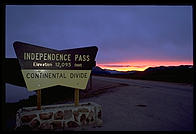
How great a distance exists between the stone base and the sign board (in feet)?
2.89

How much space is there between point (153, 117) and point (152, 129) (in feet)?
3.75

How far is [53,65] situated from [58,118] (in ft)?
6.13

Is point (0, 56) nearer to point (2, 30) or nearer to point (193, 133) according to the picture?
point (2, 30)

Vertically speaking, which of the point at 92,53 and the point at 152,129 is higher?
the point at 92,53

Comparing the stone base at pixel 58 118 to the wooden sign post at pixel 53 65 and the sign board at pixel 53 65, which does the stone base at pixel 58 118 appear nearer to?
the wooden sign post at pixel 53 65

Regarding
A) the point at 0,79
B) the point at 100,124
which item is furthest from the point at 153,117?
the point at 0,79

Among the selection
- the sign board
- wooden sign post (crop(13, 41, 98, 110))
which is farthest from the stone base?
the sign board

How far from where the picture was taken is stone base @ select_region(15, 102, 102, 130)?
4.50 meters

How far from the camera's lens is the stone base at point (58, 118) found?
177 inches

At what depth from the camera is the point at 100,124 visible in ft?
16.6


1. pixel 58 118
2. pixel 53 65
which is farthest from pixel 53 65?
pixel 58 118

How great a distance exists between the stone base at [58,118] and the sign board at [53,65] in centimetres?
88

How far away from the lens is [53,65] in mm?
5191

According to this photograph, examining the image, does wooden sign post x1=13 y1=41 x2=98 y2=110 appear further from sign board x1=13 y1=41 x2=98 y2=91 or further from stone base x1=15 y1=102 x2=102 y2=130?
stone base x1=15 y1=102 x2=102 y2=130
